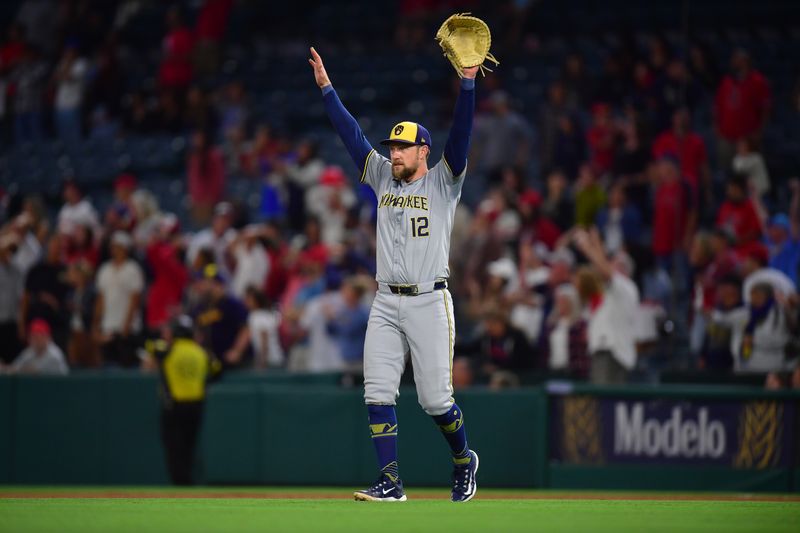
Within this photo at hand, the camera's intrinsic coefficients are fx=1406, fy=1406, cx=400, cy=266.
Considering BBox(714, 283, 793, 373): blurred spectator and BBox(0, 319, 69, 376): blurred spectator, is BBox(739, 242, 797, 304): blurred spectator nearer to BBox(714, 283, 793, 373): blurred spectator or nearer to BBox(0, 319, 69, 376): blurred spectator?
BBox(714, 283, 793, 373): blurred spectator

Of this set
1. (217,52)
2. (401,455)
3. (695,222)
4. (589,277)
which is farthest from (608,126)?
(217,52)

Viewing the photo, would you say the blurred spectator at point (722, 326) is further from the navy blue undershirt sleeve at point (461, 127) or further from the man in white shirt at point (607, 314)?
the navy blue undershirt sleeve at point (461, 127)

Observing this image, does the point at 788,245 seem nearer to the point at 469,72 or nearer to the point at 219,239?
the point at 219,239

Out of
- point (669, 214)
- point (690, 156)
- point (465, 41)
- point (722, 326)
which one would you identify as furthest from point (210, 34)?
point (465, 41)

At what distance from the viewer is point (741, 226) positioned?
14.4 metres

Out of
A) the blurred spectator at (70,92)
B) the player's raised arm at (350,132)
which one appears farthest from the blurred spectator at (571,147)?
the player's raised arm at (350,132)

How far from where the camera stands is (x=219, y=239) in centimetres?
1684

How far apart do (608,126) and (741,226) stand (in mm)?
2774

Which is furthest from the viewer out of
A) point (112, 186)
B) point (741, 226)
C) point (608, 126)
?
point (112, 186)

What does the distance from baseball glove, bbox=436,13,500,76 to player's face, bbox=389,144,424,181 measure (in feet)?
1.74

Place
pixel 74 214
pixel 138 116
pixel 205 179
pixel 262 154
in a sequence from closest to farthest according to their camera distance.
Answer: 1. pixel 74 214
2. pixel 205 179
3. pixel 262 154
4. pixel 138 116

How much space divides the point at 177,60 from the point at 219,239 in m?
5.23

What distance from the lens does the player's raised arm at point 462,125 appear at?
7.99 metres

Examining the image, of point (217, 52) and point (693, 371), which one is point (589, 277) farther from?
point (217, 52)
